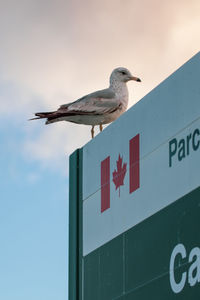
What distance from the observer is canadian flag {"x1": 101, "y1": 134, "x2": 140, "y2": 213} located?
42.6ft

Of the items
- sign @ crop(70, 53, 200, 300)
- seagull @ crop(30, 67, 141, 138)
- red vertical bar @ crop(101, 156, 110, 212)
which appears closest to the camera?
sign @ crop(70, 53, 200, 300)

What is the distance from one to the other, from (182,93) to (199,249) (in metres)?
2.01

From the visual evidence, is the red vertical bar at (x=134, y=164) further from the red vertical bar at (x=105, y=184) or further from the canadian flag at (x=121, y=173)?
the red vertical bar at (x=105, y=184)

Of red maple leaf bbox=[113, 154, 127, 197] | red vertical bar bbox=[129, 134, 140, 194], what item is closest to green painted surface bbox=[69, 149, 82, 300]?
red maple leaf bbox=[113, 154, 127, 197]

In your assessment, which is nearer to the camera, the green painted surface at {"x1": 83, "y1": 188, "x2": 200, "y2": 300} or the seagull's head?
the green painted surface at {"x1": 83, "y1": 188, "x2": 200, "y2": 300}

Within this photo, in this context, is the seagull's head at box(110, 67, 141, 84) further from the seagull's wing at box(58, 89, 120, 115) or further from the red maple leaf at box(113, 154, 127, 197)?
the red maple leaf at box(113, 154, 127, 197)

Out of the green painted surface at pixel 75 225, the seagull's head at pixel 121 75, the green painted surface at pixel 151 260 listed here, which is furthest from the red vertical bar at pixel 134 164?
the seagull's head at pixel 121 75

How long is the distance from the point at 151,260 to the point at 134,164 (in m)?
1.49

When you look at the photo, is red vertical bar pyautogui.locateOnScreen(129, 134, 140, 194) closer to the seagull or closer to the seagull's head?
the seagull

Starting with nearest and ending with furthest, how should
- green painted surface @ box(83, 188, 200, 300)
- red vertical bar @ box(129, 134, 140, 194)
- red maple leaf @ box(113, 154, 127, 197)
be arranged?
green painted surface @ box(83, 188, 200, 300) < red vertical bar @ box(129, 134, 140, 194) < red maple leaf @ box(113, 154, 127, 197)

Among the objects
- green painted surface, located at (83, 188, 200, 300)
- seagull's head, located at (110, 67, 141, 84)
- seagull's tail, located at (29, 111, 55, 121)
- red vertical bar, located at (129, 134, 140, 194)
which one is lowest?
green painted surface, located at (83, 188, 200, 300)

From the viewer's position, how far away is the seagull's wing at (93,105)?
17188 mm

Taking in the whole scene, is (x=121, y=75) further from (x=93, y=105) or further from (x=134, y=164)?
(x=134, y=164)

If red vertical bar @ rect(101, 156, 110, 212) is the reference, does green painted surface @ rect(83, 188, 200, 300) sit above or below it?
below
